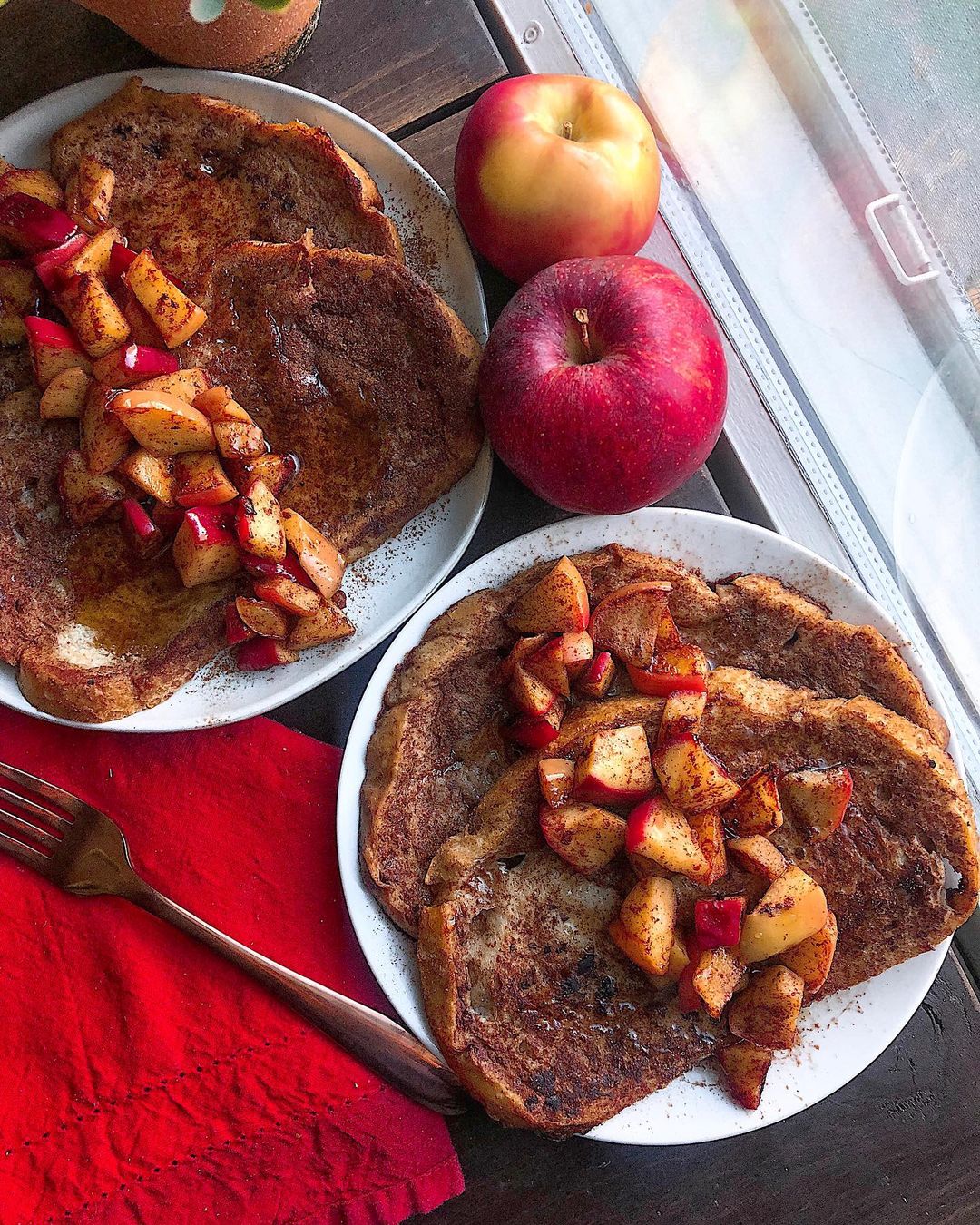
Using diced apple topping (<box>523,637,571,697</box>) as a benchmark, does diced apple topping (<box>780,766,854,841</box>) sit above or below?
below

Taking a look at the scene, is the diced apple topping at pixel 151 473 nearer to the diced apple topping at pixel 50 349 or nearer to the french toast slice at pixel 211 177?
the diced apple topping at pixel 50 349

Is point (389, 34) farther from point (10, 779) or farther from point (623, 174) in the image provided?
point (10, 779)

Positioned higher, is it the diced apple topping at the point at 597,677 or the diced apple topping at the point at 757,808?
the diced apple topping at the point at 597,677

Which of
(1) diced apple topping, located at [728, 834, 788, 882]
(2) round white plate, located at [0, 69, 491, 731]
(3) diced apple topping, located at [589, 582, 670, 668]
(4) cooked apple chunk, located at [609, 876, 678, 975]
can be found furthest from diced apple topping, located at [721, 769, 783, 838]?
(2) round white plate, located at [0, 69, 491, 731]

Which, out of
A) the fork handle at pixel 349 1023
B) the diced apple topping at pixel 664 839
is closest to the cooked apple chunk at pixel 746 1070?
the diced apple topping at pixel 664 839

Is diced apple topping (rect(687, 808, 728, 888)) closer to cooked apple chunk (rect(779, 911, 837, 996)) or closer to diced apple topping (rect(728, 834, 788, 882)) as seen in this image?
diced apple topping (rect(728, 834, 788, 882))
